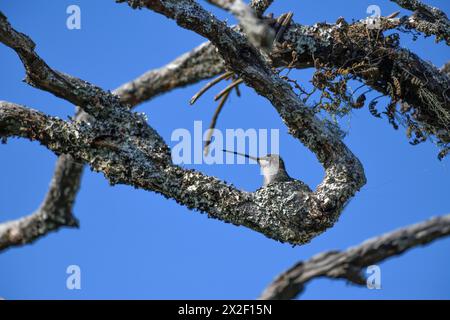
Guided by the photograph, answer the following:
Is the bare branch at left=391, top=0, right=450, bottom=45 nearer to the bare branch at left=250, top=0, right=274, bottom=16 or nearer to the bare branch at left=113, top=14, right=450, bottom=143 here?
the bare branch at left=113, top=14, right=450, bottom=143

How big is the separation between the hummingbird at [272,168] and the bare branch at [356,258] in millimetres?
885

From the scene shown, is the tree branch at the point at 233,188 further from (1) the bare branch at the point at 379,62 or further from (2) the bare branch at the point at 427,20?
(2) the bare branch at the point at 427,20

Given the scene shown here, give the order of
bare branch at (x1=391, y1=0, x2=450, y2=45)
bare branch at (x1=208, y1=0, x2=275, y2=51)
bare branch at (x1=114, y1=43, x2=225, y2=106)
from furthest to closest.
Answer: bare branch at (x1=114, y1=43, x2=225, y2=106) → bare branch at (x1=391, y1=0, x2=450, y2=45) → bare branch at (x1=208, y1=0, x2=275, y2=51)

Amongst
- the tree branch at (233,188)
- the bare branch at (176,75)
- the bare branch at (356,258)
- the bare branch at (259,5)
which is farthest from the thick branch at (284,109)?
the bare branch at (176,75)

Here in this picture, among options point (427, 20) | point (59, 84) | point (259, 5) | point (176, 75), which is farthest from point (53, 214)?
point (427, 20)

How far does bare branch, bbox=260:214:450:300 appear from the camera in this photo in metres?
2.04

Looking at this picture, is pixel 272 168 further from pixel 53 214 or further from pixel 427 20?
pixel 53 214

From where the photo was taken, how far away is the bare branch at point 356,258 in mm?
2043

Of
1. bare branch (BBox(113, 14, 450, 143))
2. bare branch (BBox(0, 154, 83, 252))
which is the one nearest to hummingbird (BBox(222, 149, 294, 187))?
bare branch (BBox(113, 14, 450, 143))

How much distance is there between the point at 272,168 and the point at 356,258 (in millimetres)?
1004

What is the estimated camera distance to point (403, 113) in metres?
3.35

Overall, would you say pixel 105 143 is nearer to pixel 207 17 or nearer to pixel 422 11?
pixel 207 17

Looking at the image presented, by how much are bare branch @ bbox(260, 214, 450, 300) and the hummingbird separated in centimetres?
89
